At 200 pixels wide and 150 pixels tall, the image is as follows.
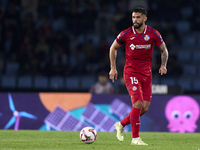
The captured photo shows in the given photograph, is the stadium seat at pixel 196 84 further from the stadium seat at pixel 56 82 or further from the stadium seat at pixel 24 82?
the stadium seat at pixel 24 82

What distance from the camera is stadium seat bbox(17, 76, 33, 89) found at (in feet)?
45.7

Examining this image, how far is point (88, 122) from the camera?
1037 centimetres

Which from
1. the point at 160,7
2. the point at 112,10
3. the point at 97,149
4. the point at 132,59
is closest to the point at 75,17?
the point at 112,10

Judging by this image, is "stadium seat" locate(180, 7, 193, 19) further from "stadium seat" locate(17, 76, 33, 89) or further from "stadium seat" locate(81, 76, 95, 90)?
"stadium seat" locate(17, 76, 33, 89)

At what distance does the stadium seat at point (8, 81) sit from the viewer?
549 inches

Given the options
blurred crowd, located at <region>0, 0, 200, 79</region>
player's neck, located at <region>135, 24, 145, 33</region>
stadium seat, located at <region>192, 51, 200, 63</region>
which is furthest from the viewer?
stadium seat, located at <region>192, 51, 200, 63</region>

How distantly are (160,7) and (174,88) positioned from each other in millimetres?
6418

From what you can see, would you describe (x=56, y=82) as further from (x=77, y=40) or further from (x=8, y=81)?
(x=77, y=40)

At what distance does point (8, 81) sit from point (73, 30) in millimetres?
3182

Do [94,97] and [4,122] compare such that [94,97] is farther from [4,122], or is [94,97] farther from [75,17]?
[75,17]

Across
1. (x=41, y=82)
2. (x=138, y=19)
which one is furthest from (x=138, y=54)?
(x=41, y=82)

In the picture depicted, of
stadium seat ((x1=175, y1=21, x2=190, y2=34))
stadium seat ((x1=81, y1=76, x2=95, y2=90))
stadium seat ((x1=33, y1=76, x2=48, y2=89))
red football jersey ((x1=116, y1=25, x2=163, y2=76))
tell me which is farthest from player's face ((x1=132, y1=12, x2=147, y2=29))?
Result: stadium seat ((x1=175, y1=21, x2=190, y2=34))

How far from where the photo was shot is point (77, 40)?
15367 mm

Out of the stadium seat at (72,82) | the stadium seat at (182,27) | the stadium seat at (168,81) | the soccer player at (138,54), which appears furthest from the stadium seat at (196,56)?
the soccer player at (138,54)
